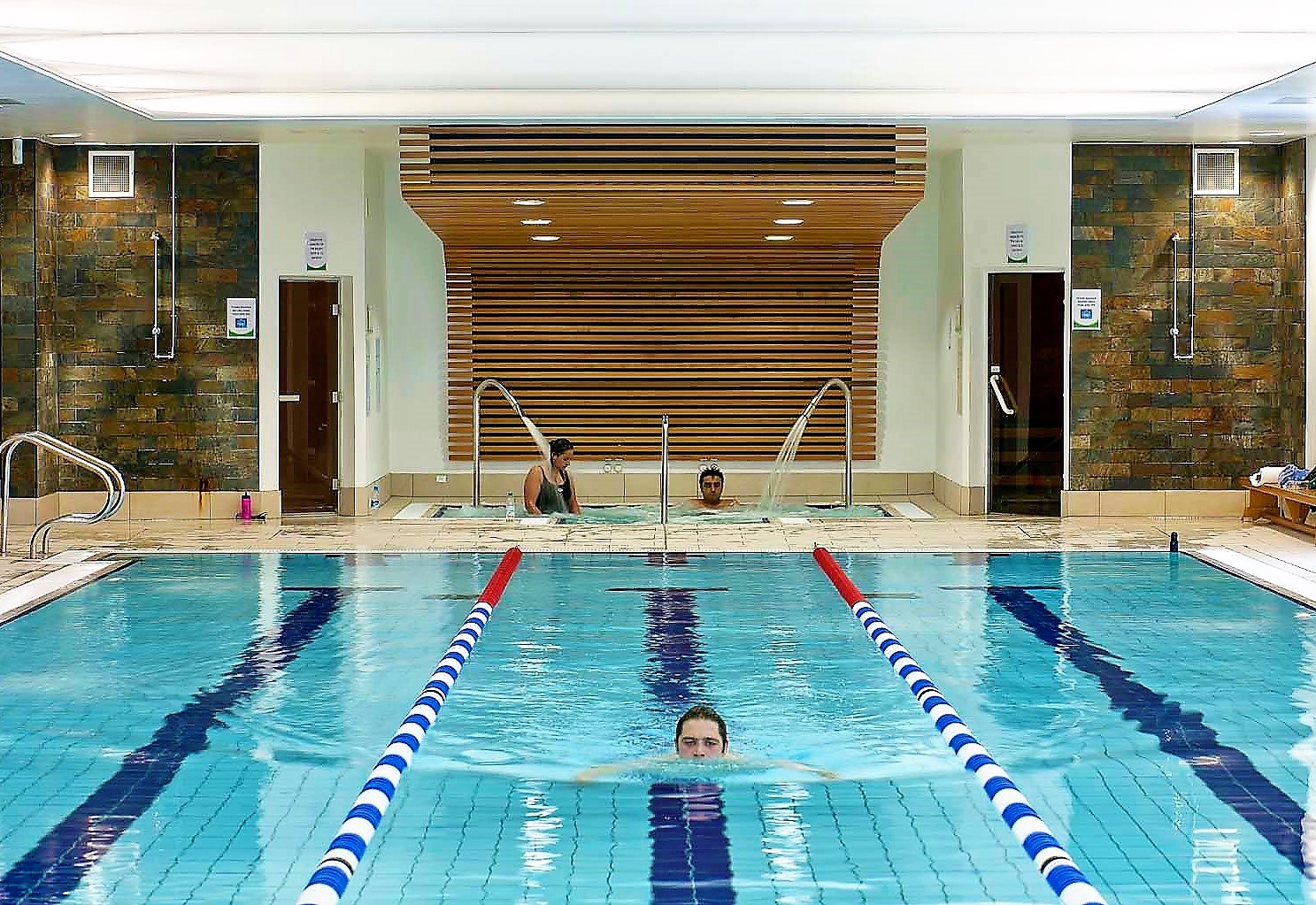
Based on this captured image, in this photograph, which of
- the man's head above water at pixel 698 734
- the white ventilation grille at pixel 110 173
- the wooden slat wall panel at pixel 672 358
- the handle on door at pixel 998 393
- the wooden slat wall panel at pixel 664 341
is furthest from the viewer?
the wooden slat wall panel at pixel 672 358

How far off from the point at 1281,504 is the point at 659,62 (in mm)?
6284

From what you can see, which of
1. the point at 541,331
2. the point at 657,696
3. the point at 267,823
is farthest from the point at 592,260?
the point at 267,823

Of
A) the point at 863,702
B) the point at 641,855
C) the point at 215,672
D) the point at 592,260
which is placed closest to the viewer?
the point at 641,855

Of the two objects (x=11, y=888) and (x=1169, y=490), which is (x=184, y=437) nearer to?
(x=1169, y=490)

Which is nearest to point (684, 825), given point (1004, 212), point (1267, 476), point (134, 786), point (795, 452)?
point (134, 786)

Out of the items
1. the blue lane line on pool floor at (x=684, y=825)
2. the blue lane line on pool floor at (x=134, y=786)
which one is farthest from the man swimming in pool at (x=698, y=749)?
the blue lane line on pool floor at (x=134, y=786)

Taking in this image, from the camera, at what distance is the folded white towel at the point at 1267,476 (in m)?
11.4

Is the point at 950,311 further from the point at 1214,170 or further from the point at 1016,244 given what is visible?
the point at 1214,170

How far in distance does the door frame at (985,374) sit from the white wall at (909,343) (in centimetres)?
147

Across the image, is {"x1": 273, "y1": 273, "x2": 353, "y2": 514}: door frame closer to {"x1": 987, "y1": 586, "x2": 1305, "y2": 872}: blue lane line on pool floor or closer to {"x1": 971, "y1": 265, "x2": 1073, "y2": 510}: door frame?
{"x1": 971, "y1": 265, "x2": 1073, "y2": 510}: door frame

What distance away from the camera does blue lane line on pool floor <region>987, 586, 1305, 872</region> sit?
185 inches

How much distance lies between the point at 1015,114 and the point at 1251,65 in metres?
1.81

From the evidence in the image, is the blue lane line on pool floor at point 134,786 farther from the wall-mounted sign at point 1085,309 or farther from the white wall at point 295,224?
the wall-mounted sign at point 1085,309

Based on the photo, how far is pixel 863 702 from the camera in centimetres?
636
